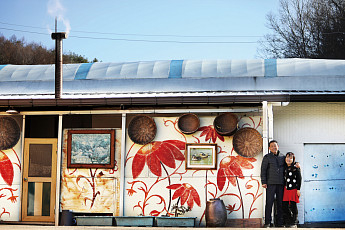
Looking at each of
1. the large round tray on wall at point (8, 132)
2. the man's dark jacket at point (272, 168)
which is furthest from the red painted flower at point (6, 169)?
the man's dark jacket at point (272, 168)

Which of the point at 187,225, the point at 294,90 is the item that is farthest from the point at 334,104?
the point at 187,225

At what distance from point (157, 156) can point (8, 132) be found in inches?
134

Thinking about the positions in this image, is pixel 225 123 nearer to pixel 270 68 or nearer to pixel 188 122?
pixel 188 122

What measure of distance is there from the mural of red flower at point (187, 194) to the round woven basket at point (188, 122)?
3.76 ft

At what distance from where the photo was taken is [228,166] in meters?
11.0

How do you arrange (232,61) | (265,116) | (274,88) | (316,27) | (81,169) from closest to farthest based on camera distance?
(265,116), (81,169), (274,88), (232,61), (316,27)

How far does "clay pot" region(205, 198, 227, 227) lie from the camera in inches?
409

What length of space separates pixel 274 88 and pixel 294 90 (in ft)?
1.76

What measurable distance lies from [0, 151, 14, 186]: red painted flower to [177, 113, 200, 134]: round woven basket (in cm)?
388

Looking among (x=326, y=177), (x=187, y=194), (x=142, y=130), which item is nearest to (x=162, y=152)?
(x=142, y=130)

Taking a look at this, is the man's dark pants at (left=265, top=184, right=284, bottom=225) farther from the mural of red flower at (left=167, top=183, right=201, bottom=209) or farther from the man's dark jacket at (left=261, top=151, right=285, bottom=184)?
the mural of red flower at (left=167, top=183, right=201, bottom=209)

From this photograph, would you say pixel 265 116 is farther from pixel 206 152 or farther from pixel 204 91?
pixel 204 91

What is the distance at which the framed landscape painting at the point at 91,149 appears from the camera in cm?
1134

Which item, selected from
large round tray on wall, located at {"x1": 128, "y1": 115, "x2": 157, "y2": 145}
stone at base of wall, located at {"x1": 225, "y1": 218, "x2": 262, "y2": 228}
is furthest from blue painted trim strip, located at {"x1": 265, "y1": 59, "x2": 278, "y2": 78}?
stone at base of wall, located at {"x1": 225, "y1": 218, "x2": 262, "y2": 228}
